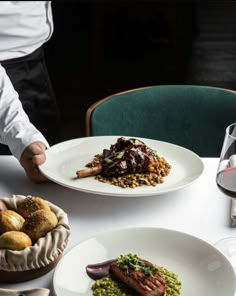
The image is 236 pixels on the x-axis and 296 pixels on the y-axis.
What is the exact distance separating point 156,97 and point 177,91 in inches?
2.7

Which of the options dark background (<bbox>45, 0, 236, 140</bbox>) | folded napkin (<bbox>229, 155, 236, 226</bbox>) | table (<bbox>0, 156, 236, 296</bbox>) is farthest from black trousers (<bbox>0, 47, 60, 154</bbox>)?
folded napkin (<bbox>229, 155, 236, 226</bbox>)

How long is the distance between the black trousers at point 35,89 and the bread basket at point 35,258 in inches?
43.2

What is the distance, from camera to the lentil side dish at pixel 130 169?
131 cm

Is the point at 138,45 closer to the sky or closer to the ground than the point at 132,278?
closer to the ground

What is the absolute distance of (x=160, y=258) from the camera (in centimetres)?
106

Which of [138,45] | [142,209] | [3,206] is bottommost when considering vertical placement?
[138,45]

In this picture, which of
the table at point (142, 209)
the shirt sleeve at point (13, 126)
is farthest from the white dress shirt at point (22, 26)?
the table at point (142, 209)

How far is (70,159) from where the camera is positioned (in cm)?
144

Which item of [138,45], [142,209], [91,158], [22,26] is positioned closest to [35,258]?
[142,209]

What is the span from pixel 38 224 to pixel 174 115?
0.96 metres

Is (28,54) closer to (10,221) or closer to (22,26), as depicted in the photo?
(22,26)

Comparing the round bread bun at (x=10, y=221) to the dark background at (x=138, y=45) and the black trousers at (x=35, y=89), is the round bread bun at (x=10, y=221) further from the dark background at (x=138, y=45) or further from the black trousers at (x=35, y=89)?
the dark background at (x=138, y=45)

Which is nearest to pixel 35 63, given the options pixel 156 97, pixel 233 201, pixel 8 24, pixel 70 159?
pixel 8 24

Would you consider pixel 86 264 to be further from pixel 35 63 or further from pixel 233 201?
pixel 35 63
